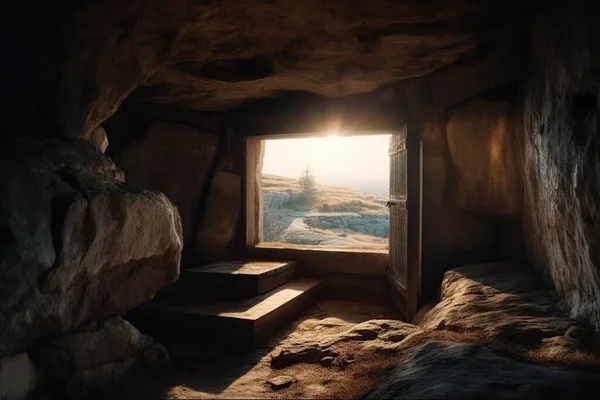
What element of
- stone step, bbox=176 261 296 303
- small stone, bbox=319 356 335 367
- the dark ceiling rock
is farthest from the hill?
small stone, bbox=319 356 335 367

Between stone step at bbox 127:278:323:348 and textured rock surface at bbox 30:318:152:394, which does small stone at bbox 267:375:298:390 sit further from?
textured rock surface at bbox 30:318:152:394

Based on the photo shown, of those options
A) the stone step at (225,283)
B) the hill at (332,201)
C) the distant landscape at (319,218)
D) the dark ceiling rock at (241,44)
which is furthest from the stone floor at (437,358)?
the hill at (332,201)

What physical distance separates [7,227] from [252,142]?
4473 millimetres

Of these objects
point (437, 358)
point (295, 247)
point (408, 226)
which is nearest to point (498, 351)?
point (437, 358)

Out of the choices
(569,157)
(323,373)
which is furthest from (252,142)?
(569,157)

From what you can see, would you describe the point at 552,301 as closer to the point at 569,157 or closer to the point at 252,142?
the point at 569,157

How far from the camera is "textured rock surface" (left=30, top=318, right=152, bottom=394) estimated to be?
2809mm

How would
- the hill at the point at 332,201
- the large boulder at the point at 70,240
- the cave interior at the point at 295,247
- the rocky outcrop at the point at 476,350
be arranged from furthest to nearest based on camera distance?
the hill at the point at 332,201 < the cave interior at the point at 295,247 < the large boulder at the point at 70,240 < the rocky outcrop at the point at 476,350

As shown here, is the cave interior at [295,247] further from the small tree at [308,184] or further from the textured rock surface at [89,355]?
the small tree at [308,184]

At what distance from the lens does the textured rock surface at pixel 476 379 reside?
6.97ft

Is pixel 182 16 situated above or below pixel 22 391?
above

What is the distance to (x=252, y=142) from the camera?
21.7 feet

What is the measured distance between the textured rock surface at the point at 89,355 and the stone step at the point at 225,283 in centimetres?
152

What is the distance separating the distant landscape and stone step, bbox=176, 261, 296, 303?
6091 mm
